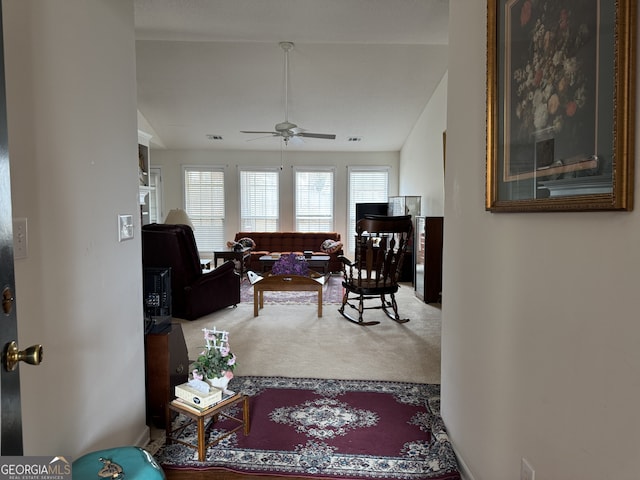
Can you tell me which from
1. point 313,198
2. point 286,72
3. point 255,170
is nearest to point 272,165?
point 255,170

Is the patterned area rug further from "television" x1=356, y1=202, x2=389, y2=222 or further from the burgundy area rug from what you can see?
the burgundy area rug

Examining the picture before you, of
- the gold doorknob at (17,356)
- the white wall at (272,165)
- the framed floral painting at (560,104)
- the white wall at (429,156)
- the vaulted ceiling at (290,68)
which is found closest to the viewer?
the framed floral painting at (560,104)

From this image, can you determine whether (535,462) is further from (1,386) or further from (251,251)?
(251,251)

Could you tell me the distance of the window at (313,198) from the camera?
8625 millimetres

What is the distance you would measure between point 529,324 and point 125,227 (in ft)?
5.82

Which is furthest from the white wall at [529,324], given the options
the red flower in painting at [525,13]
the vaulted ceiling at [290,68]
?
the vaulted ceiling at [290,68]

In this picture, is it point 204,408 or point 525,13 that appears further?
point 204,408

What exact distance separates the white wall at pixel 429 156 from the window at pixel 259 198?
9.58 ft

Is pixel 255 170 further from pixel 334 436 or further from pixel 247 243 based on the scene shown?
pixel 334 436

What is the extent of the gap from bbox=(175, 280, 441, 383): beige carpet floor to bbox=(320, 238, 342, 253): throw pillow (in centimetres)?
251

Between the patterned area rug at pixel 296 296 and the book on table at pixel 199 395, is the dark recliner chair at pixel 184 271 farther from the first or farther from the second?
the book on table at pixel 199 395

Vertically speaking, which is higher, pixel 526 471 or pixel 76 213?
pixel 76 213

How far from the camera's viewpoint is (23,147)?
1154 millimetres

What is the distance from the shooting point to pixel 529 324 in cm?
123
